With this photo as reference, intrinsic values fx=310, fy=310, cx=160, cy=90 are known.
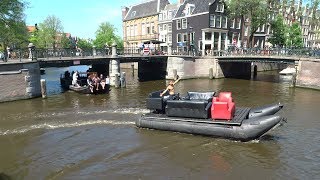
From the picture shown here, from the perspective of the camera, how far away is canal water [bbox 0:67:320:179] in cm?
1151

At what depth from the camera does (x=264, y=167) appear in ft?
38.7

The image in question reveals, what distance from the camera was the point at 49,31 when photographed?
226 feet

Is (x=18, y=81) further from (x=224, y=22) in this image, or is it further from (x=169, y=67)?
(x=224, y=22)

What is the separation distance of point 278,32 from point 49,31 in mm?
47896

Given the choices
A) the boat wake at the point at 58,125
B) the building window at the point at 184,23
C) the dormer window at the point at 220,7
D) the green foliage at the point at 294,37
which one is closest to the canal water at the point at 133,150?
the boat wake at the point at 58,125

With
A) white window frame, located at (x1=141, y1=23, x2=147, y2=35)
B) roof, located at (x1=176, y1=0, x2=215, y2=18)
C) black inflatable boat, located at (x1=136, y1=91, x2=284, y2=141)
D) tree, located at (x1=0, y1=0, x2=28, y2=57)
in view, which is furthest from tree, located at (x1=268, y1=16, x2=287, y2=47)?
black inflatable boat, located at (x1=136, y1=91, x2=284, y2=141)

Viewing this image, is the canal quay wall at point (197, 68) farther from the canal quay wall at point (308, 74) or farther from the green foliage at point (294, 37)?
the green foliage at point (294, 37)

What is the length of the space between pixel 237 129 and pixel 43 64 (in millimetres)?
22525

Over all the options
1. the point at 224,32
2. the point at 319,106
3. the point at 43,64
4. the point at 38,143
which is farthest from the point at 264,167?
the point at 224,32

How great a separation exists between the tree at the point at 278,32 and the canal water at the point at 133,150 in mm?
38492

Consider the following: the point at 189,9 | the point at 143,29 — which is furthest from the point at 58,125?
the point at 143,29

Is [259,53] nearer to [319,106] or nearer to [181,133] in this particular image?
[319,106]

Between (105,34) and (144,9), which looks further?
(105,34)

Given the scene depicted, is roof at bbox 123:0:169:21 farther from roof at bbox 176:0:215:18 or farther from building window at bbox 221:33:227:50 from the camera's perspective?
building window at bbox 221:33:227:50
